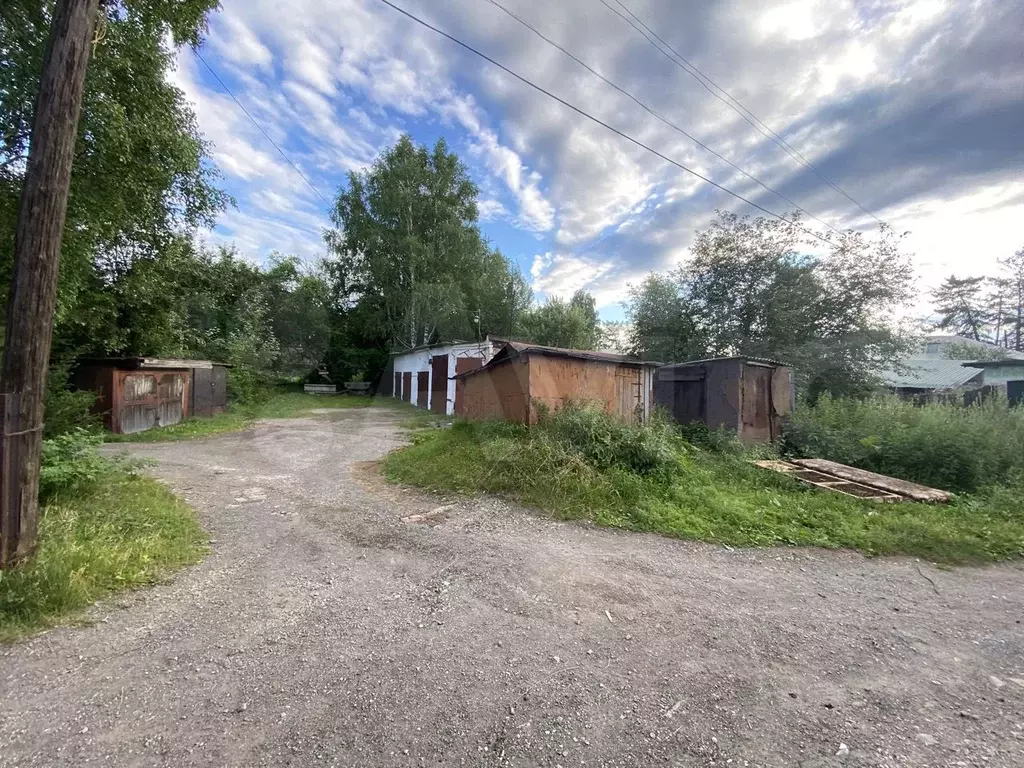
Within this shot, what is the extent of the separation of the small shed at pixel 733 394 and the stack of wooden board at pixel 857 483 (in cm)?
161

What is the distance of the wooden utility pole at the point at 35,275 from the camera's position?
303 centimetres

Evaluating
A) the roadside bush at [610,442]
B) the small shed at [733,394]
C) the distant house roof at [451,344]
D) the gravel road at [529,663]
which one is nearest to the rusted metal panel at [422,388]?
the distant house roof at [451,344]

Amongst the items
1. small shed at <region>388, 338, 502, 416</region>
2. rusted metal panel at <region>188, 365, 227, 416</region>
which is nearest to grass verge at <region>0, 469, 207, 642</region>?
small shed at <region>388, 338, 502, 416</region>

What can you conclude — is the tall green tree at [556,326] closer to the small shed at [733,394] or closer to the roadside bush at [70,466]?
the small shed at [733,394]

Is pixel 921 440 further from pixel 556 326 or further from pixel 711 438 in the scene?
pixel 556 326

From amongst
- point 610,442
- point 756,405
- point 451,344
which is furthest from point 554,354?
point 451,344

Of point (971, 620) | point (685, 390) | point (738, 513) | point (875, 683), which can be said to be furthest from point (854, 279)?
point (875, 683)

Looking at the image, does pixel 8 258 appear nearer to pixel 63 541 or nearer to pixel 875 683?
pixel 63 541

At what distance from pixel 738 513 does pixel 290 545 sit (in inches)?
180

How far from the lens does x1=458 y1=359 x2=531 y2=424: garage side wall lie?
25.2 ft

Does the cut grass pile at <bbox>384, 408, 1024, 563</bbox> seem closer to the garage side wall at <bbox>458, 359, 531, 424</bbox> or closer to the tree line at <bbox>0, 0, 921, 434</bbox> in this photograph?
the garage side wall at <bbox>458, 359, 531, 424</bbox>

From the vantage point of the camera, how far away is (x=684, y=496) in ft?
17.6

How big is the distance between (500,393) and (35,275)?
6.45 m

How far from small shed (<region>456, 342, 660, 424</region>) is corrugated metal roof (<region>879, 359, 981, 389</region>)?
14779 mm
